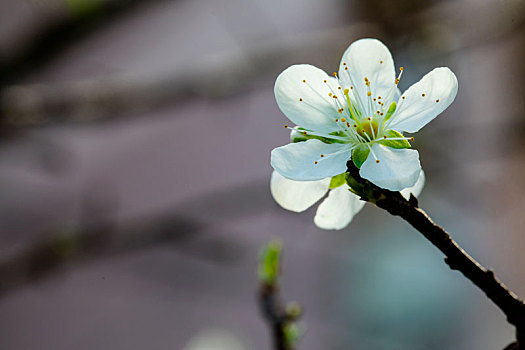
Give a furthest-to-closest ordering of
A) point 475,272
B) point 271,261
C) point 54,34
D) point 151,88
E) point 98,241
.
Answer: point 98,241
point 151,88
point 54,34
point 271,261
point 475,272

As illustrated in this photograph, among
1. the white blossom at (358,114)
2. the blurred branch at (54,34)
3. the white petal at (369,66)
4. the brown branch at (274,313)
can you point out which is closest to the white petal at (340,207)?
the white blossom at (358,114)

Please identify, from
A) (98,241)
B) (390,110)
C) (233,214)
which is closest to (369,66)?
(390,110)

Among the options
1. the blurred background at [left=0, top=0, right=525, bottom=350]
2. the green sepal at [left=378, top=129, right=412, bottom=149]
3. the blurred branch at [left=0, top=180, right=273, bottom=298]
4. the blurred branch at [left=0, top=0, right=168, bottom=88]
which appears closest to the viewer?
the green sepal at [left=378, top=129, right=412, bottom=149]

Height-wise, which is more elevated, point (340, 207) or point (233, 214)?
point (233, 214)

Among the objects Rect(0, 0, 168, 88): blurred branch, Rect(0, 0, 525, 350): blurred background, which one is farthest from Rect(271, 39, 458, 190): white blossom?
Rect(0, 0, 525, 350): blurred background

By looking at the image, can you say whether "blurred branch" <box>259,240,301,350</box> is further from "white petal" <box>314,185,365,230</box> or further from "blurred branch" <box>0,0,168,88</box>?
"blurred branch" <box>0,0,168,88</box>

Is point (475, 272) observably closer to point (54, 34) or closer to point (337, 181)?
point (337, 181)

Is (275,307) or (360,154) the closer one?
(360,154)
